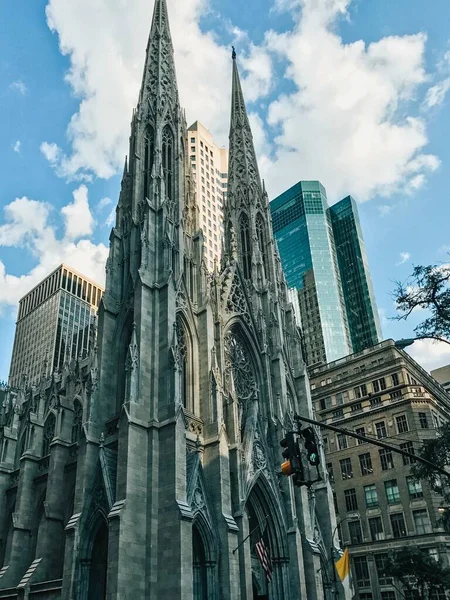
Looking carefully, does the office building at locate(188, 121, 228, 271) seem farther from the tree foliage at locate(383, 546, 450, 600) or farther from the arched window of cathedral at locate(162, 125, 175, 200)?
the tree foliage at locate(383, 546, 450, 600)

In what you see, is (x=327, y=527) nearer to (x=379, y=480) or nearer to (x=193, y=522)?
(x=379, y=480)

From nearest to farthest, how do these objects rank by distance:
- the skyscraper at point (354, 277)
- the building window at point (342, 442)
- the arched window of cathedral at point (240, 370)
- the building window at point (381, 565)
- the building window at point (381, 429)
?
the arched window of cathedral at point (240, 370)
the building window at point (381, 565)
the building window at point (381, 429)
the building window at point (342, 442)
the skyscraper at point (354, 277)

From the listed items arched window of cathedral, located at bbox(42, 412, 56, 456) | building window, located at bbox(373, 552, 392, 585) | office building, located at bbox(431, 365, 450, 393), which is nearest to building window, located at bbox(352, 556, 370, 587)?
building window, located at bbox(373, 552, 392, 585)

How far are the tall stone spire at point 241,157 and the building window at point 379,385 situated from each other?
2181 cm

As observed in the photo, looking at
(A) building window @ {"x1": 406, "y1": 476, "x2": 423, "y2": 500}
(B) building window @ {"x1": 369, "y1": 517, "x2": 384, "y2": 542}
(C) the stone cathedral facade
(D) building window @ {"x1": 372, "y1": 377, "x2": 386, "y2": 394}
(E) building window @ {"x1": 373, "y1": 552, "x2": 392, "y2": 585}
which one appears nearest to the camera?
(C) the stone cathedral facade

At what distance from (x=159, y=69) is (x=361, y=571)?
47369 mm

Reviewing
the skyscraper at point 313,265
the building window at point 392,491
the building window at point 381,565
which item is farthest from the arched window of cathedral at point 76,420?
the skyscraper at point 313,265

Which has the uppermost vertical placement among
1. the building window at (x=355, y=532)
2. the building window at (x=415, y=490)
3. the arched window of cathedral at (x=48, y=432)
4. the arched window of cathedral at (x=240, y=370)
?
the arched window of cathedral at (x=240, y=370)

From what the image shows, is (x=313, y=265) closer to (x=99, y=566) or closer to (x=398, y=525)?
(x=398, y=525)

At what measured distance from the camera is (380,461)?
163 ft

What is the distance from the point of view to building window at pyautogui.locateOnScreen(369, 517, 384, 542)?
155 feet

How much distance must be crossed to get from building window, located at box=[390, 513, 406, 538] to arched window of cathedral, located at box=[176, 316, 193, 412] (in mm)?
23973

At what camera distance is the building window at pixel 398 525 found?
46.0 meters

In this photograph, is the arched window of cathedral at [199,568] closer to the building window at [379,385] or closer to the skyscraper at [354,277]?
the building window at [379,385]
